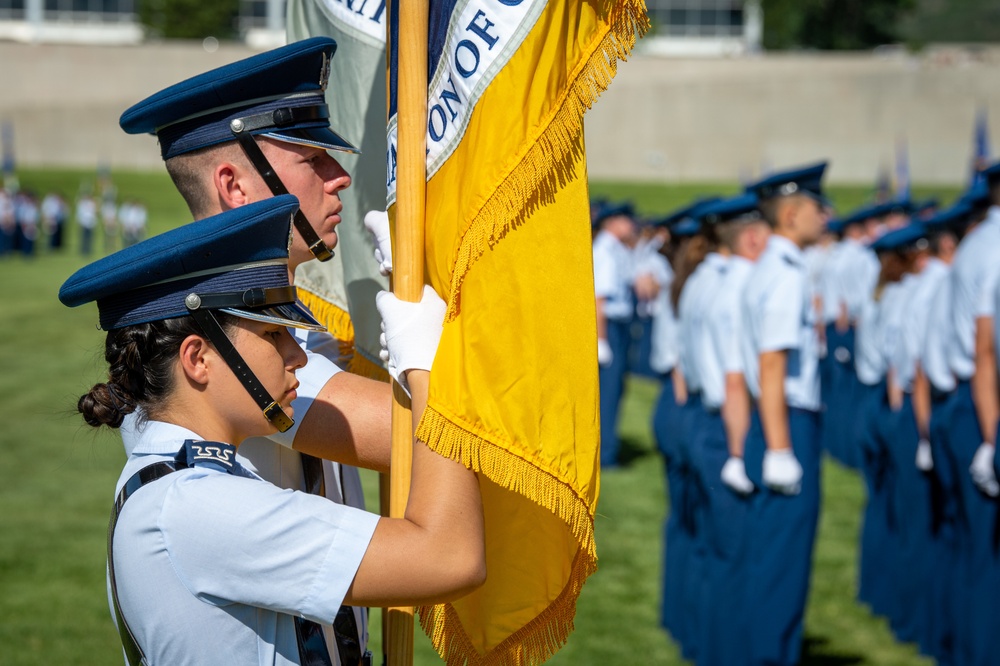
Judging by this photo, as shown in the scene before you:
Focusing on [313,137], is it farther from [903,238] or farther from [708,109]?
[708,109]

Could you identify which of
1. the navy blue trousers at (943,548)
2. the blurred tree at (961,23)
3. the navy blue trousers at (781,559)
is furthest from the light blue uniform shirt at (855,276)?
the blurred tree at (961,23)

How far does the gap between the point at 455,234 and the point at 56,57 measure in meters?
48.0

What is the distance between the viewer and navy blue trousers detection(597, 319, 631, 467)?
424 inches

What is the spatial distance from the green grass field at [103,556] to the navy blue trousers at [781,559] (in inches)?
25.7

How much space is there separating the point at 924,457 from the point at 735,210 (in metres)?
1.89

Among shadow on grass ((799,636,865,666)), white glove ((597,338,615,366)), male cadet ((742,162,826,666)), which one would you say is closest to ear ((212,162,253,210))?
male cadet ((742,162,826,666))

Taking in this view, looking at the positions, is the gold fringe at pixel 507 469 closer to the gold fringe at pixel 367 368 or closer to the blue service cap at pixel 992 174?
the gold fringe at pixel 367 368

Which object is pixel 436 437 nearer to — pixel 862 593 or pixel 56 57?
pixel 862 593

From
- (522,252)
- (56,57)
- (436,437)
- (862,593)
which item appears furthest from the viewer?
(56,57)

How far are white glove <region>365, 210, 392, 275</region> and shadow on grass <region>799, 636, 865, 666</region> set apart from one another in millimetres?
4568

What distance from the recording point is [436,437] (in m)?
1.89

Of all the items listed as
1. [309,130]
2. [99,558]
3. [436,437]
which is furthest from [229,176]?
[99,558]

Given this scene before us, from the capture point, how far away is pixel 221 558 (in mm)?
1722

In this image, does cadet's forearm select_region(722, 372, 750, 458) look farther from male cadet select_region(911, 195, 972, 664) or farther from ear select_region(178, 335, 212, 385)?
ear select_region(178, 335, 212, 385)
